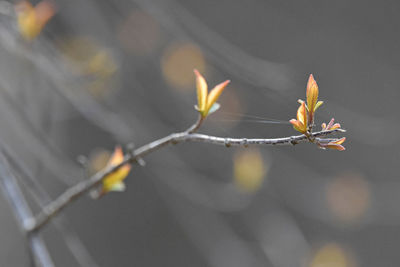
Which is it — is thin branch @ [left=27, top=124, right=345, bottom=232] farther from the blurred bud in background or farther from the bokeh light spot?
the bokeh light spot

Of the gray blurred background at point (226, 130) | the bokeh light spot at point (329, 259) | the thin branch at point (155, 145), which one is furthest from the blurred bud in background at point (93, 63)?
the bokeh light spot at point (329, 259)

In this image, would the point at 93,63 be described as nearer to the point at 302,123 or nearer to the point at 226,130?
the point at 226,130

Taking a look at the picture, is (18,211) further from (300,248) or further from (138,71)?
(138,71)

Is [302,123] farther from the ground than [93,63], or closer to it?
closer to it

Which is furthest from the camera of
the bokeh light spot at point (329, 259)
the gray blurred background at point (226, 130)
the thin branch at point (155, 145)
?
the gray blurred background at point (226, 130)

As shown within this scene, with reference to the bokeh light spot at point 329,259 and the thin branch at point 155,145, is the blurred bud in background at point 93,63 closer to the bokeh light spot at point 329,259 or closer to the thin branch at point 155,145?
the thin branch at point 155,145

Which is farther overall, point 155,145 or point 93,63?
point 93,63

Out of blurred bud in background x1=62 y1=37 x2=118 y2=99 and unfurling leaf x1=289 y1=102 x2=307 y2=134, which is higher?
blurred bud in background x1=62 y1=37 x2=118 y2=99

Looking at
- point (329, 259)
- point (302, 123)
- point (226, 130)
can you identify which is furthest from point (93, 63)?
point (302, 123)

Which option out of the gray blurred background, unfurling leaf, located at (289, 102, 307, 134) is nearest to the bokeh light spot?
the gray blurred background
